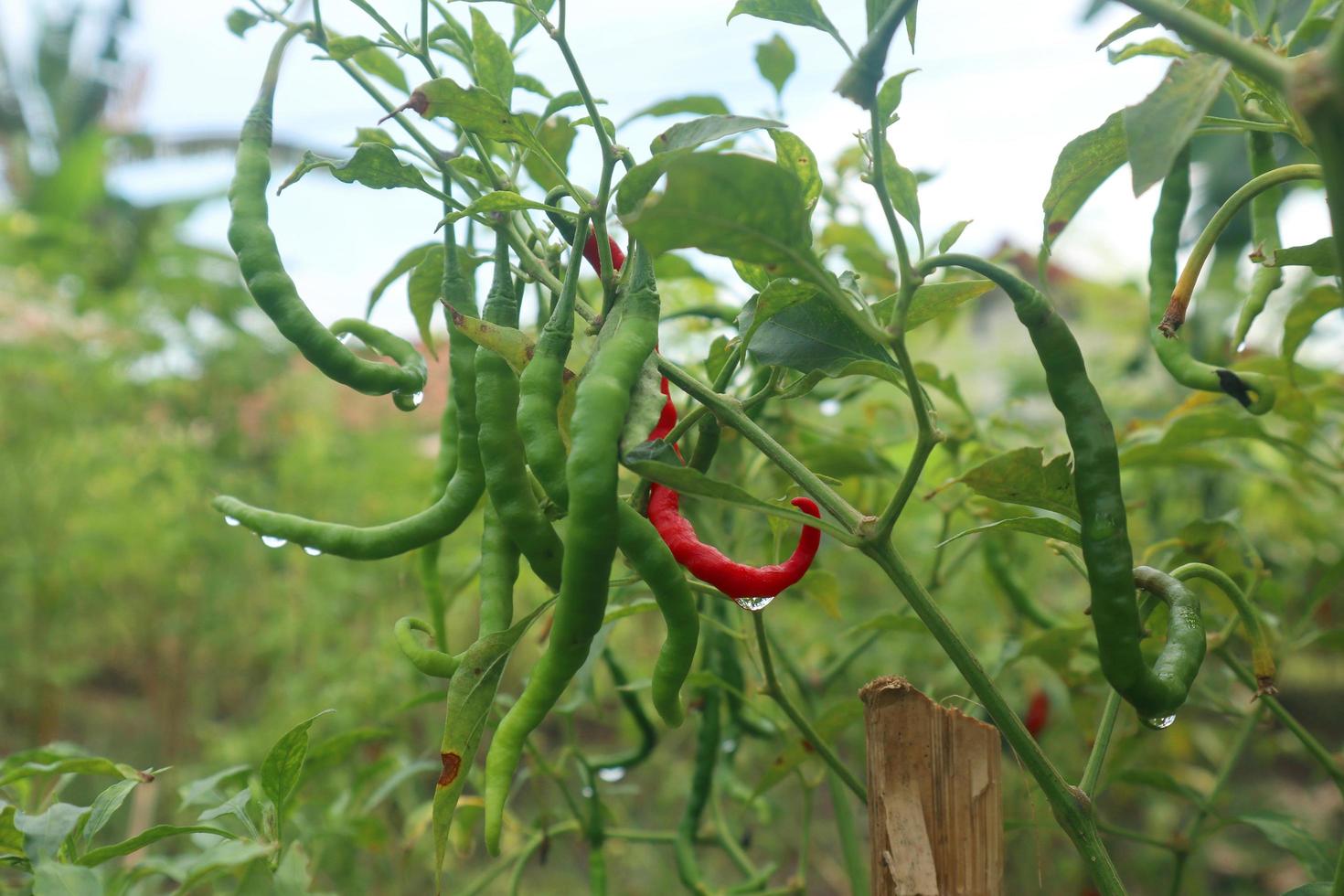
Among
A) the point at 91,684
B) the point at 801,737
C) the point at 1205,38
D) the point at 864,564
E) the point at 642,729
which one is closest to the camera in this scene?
the point at 1205,38

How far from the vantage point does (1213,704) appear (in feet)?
2.98

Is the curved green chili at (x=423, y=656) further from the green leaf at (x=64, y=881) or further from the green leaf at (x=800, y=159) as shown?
the green leaf at (x=800, y=159)

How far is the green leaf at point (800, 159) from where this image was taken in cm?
58

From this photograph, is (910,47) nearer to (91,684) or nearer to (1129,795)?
(1129,795)

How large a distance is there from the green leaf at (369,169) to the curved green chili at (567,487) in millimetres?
129

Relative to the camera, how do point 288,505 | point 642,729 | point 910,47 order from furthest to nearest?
point 288,505 → point 642,729 → point 910,47

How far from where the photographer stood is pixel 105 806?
634mm

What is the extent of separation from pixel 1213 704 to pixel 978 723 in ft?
1.63

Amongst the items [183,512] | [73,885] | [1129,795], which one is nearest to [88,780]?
[183,512]

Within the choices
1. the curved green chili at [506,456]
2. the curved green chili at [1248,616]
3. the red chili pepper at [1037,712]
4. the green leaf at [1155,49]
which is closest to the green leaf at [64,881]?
the curved green chili at [506,456]

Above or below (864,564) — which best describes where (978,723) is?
above

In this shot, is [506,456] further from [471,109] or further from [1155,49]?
[1155,49]

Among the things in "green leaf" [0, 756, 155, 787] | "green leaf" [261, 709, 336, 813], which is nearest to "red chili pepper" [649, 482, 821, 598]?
"green leaf" [261, 709, 336, 813]

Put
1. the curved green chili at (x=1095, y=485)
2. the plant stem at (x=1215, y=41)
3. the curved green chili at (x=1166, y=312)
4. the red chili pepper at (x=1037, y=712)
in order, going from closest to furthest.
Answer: the plant stem at (x=1215, y=41) < the curved green chili at (x=1095, y=485) < the curved green chili at (x=1166, y=312) < the red chili pepper at (x=1037, y=712)
